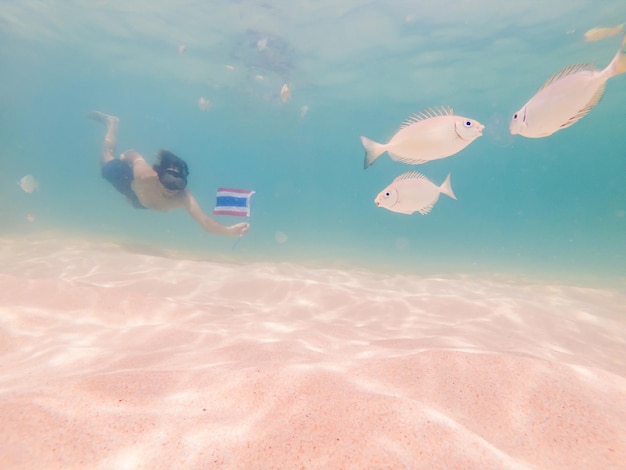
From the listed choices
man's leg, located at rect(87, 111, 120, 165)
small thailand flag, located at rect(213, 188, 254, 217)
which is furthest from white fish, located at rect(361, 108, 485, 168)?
man's leg, located at rect(87, 111, 120, 165)

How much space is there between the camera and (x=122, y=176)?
9.67 m

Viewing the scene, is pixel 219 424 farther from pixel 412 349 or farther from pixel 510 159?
pixel 510 159

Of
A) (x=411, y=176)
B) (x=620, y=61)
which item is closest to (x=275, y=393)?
(x=411, y=176)

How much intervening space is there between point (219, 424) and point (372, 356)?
148 cm

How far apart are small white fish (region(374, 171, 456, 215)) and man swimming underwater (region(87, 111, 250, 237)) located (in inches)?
186

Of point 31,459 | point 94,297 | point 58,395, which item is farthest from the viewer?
point 94,297

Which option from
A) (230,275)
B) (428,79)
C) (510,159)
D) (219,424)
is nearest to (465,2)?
(428,79)

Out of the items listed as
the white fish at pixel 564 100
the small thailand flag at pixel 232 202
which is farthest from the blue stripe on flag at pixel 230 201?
the white fish at pixel 564 100

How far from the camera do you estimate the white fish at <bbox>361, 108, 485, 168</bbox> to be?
10.1 feet

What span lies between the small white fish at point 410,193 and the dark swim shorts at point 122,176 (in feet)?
27.3

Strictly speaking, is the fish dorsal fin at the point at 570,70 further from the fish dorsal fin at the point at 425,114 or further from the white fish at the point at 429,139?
the fish dorsal fin at the point at 425,114

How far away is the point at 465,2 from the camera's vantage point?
58.4ft

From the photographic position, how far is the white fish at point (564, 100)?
2.54 meters

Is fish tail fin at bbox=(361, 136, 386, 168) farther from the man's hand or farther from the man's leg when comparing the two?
the man's leg
